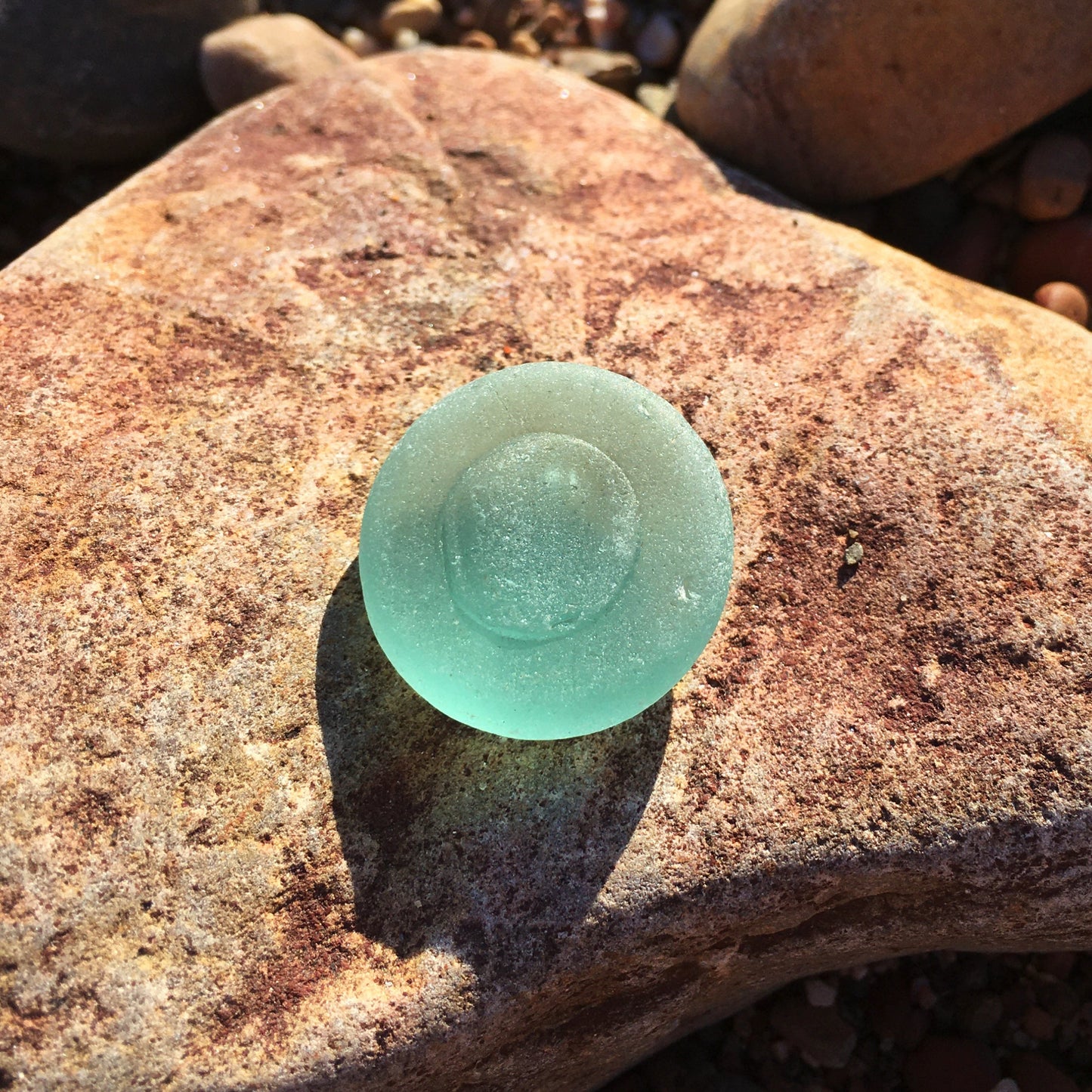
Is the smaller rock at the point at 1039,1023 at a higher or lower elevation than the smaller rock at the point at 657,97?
lower

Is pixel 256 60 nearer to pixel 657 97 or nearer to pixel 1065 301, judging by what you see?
pixel 657 97

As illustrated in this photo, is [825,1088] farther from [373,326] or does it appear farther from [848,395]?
[373,326]

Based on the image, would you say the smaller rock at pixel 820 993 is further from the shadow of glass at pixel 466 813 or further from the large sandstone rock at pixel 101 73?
the large sandstone rock at pixel 101 73

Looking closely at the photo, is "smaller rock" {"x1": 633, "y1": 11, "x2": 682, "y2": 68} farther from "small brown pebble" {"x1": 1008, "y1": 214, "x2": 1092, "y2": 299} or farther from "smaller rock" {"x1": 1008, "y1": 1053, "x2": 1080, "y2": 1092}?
"smaller rock" {"x1": 1008, "y1": 1053, "x2": 1080, "y2": 1092}

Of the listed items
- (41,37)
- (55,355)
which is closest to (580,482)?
(55,355)

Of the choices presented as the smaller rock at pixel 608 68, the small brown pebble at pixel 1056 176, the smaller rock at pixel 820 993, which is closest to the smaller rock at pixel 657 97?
the smaller rock at pixel 608 68


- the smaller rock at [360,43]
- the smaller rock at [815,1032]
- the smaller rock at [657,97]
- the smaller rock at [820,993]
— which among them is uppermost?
the smaller rock at [657,97]

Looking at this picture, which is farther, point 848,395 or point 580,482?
point 848,395
